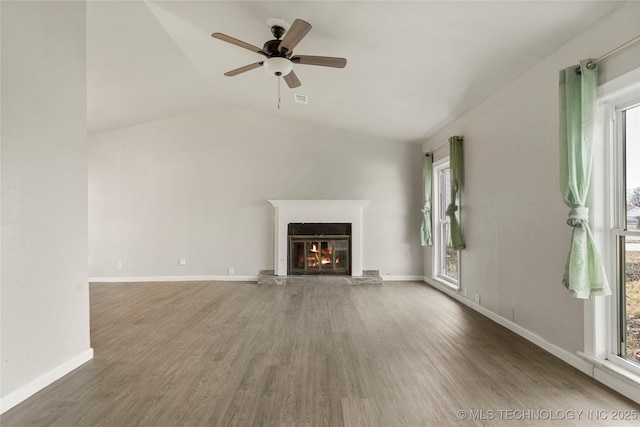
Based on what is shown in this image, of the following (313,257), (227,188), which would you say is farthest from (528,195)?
(227,188)

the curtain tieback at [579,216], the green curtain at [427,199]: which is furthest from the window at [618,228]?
the green curtain at [427,199]

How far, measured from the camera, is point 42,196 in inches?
93.4

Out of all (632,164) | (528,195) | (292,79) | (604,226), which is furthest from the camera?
(292,79)

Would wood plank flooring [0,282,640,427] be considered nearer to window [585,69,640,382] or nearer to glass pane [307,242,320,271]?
window [585,69,640,382]

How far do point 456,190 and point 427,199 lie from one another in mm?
1299

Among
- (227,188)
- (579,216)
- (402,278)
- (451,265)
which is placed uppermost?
(227,188)

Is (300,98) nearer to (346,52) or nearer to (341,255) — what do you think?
(346,52)

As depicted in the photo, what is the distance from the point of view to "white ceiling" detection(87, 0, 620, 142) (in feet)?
8.32

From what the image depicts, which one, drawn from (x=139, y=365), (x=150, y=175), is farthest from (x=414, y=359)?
(x=150, y=175)

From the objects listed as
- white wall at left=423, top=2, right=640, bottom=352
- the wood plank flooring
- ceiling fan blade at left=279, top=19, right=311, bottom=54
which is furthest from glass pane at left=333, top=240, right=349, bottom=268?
ceiling fan blade at left=279, top=19, right=311, bottom=54

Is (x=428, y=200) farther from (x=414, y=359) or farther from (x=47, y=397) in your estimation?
(x=47, y=397)

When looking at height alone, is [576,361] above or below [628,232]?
below

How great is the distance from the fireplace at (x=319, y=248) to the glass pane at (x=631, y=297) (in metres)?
4.15

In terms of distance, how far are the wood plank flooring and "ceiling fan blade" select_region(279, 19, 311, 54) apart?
8.27 ft
